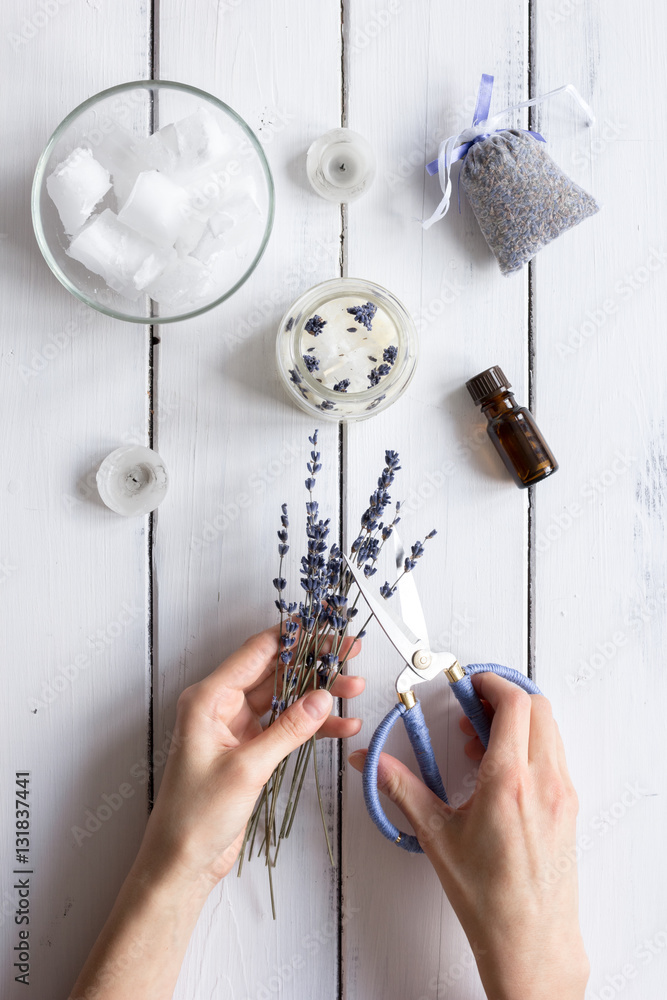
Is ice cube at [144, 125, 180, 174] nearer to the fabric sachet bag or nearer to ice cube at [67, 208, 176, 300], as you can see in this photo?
ice cube at [67, 208, 176, 300]

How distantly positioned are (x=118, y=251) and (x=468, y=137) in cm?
51

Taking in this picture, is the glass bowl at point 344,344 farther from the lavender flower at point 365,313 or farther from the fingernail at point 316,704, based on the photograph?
the fingernail at point 316,704

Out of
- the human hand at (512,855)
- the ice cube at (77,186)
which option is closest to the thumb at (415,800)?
the human hand at (512,855)

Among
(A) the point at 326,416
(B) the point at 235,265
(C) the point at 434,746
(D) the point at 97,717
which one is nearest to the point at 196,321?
(B) the point at 235,265

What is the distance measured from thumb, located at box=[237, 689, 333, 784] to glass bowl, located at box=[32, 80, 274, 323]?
1.72 feet

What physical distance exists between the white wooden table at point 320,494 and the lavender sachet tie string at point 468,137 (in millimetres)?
36

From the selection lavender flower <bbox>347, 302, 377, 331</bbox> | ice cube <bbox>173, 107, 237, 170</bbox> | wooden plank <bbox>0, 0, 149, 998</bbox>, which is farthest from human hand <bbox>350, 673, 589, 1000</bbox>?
ice cube <bbox>173, 107, 237, 170</bbox>

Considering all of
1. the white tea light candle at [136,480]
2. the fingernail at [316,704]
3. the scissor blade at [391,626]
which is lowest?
the fingernail at [316,704]

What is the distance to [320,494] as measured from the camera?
1.03 meters

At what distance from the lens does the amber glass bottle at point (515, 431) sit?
1.01 metres

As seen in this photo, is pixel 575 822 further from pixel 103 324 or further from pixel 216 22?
pixel 216 22

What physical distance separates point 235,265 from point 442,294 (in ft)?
0.99

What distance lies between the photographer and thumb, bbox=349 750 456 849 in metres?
0.94

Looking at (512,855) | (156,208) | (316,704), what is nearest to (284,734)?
(316,704)
